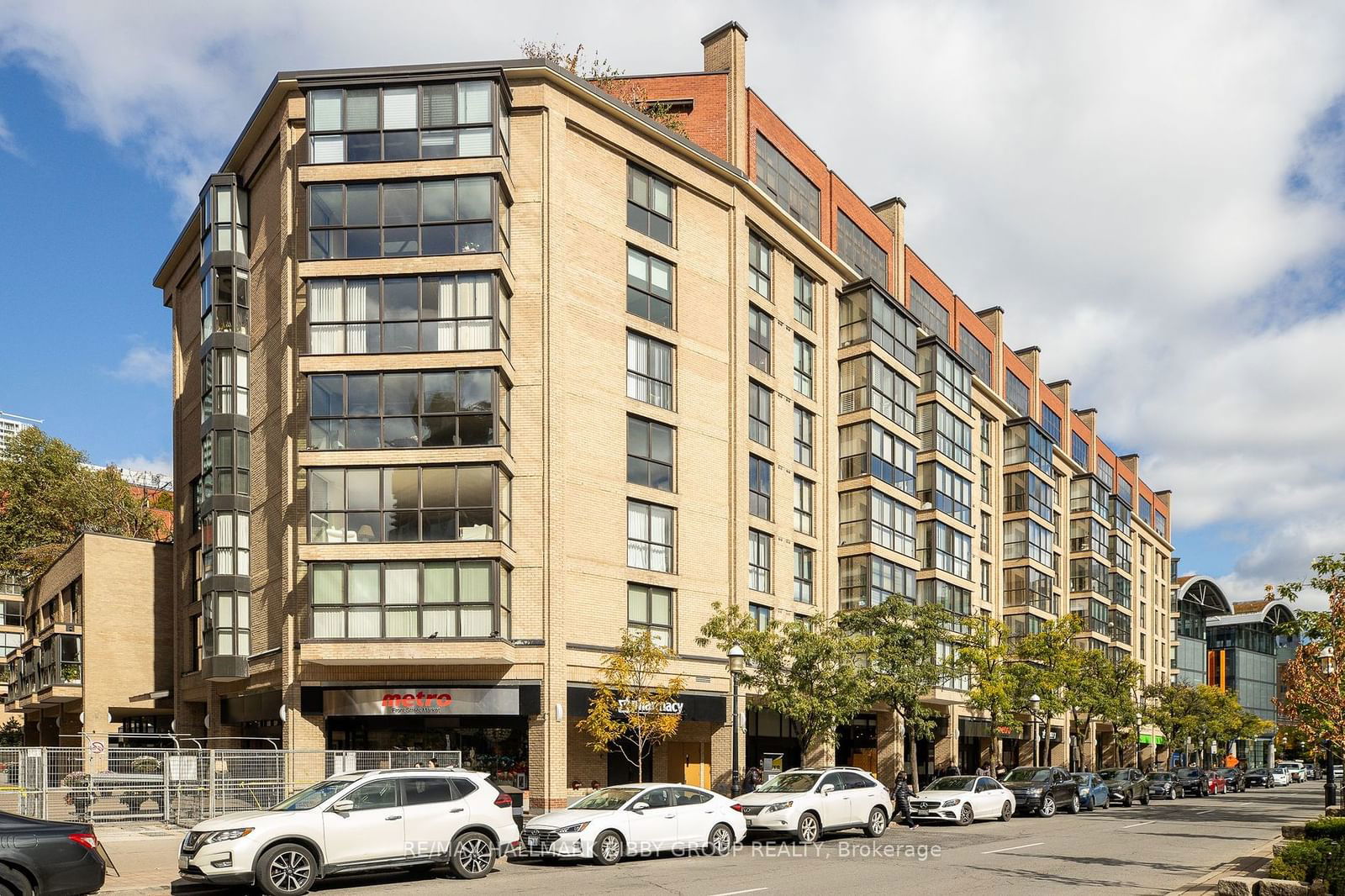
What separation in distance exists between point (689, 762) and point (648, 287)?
15.1m

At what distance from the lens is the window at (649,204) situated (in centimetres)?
3747

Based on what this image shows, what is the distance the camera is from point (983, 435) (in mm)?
63938

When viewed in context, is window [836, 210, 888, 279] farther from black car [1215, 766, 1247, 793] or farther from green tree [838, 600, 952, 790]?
black car [1215, 766, 1247, 793]

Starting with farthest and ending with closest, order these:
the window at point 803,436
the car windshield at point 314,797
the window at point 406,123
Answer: the window at point 803,436, the window at point 406,123, the car windshield at point 314,797

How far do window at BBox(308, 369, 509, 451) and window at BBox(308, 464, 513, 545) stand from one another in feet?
2.47

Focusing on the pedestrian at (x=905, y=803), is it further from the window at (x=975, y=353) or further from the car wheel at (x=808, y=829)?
the window at (x=975, y=353)

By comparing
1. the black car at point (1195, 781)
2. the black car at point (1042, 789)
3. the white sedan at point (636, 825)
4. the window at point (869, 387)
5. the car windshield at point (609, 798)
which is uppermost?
the window at point (869, 387)

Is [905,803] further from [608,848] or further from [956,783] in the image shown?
[608,848]

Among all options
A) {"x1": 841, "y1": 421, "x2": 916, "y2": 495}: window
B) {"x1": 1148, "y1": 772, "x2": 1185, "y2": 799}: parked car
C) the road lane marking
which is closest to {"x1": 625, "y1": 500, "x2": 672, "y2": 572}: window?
{"x1": 841, "y1": 421, "x2": 916, "y2": 495}: window

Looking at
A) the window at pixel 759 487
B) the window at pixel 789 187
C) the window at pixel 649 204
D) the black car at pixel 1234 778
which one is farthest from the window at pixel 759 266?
the black car at pixel 1234 778

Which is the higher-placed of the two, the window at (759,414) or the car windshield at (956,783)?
the window at (759,414)

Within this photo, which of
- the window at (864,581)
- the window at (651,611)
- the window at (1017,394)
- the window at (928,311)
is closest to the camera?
the window at (651,611)

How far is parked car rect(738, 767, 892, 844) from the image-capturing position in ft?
82.3

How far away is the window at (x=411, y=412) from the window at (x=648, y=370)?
535 centimetres
